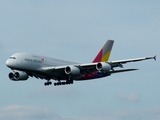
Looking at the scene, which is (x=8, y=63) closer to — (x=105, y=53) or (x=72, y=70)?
(x=72, y=70)

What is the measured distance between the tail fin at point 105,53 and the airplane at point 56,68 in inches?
164

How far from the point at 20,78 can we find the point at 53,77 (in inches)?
203

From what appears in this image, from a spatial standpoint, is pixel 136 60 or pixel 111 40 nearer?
pixel 136 60

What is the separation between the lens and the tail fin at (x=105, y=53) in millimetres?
98125

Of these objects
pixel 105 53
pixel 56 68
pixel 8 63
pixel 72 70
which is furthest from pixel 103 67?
pixel 8 63

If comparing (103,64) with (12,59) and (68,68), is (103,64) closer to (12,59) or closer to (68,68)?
(68,68)

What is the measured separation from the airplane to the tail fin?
416 cm

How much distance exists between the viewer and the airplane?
→ 284ft

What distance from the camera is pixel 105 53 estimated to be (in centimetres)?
9888

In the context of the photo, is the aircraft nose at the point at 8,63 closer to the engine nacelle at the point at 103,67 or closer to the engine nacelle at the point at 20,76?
the engine nacelle at the point at 20,76

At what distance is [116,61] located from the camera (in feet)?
285

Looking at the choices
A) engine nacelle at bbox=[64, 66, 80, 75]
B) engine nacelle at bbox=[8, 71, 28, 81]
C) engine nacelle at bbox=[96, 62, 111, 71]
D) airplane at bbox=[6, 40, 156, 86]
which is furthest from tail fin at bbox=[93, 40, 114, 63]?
engine nacelle at bbox=[8, 71, 28, 81]

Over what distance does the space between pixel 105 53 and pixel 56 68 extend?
42.7 ft

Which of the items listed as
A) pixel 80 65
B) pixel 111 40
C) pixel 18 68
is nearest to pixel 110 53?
pixel 111 40
